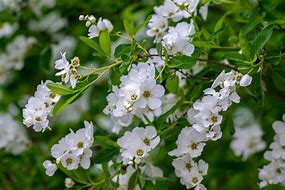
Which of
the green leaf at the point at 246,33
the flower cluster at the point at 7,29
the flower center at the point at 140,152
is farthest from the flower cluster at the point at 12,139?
the green leaf at the point at 246,33

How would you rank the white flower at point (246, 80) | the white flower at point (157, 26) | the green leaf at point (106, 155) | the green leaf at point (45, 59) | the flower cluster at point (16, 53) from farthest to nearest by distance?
the flower cluster at point (16, 53)
the green leaf at point (45, 59)
the white flower at point (157, 26)
the green leaf at point (106, 155)
the white flower at point (246, 80)

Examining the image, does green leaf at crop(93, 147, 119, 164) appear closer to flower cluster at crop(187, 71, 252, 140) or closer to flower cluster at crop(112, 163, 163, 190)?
flower cluster at crop(112, 163, 163, 190)

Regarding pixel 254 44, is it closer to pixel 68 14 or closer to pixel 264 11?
pixel 264 11


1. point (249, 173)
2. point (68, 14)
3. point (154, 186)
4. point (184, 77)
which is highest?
point (184, 77)

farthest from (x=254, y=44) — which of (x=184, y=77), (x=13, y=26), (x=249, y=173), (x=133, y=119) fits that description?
(x=13, y=26)

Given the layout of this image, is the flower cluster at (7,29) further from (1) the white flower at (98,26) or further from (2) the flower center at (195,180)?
(2) the flower center at (195,180)

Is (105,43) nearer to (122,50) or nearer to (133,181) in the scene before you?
(122,50)
